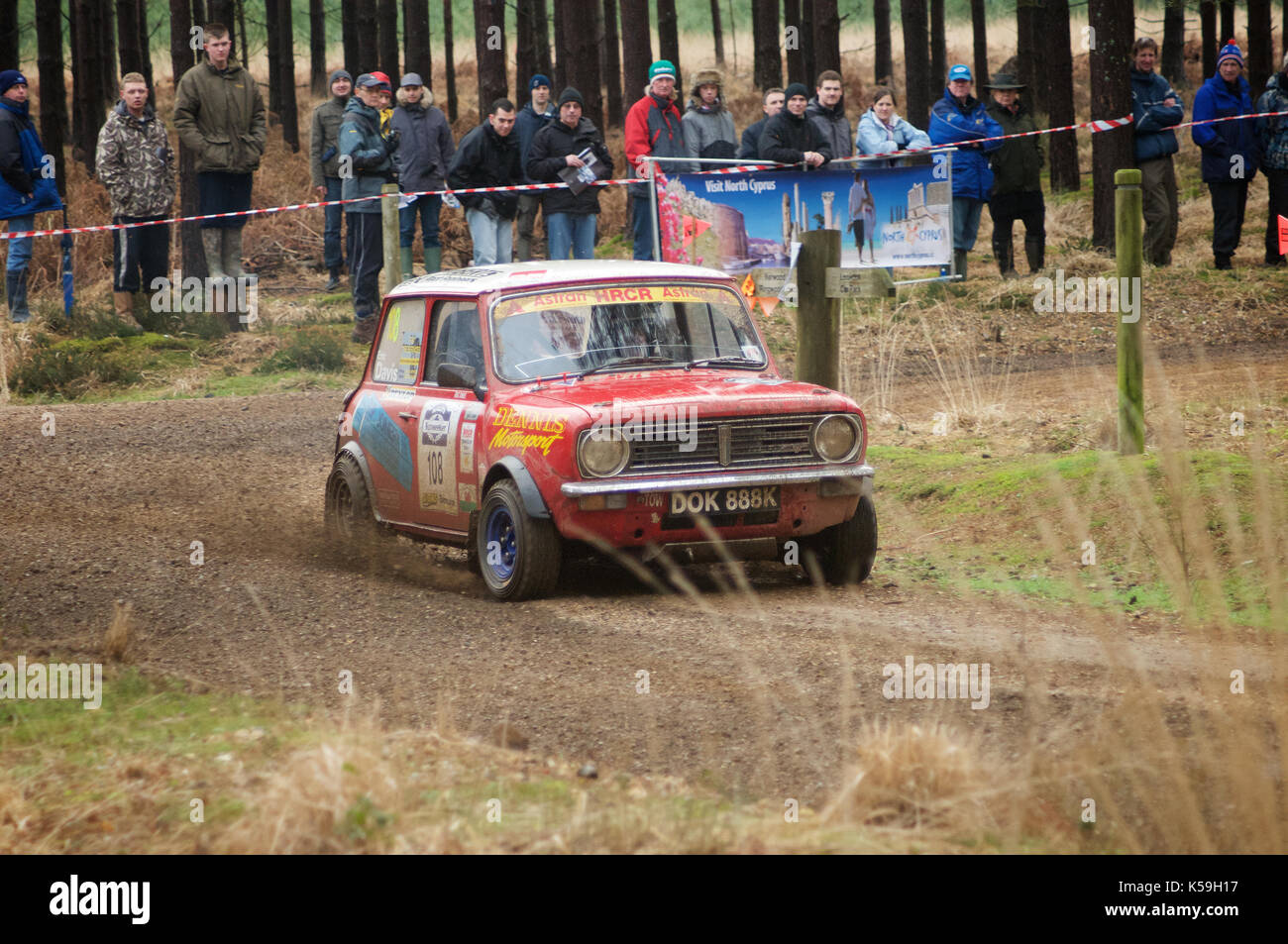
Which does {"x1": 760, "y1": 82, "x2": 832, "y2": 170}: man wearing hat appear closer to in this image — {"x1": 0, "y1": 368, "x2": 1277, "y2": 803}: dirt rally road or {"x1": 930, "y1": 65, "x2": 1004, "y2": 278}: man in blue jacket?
{"x1": 930, "y1": 65, "x2": 1004, "y2": 278}: man in blue jacket

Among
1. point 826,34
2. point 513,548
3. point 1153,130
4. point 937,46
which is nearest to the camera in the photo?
point 513,548

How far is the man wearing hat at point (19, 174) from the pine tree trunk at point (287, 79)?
22.9 m

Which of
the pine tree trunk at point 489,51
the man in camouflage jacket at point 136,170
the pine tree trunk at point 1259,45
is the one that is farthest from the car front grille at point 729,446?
the pine tree trunk at point 1259,45

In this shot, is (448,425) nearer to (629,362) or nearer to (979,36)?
(629,362)

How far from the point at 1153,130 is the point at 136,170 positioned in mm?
12052

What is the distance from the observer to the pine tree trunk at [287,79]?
42.0m

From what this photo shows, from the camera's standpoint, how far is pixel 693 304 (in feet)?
30.2

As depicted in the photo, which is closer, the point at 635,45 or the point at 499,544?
the point at 499,544

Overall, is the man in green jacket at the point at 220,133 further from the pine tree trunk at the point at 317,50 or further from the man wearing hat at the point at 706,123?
the pine tree trunk at the point at 317,50

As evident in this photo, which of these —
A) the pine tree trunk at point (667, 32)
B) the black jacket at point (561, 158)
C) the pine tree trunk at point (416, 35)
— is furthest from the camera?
the pine tree trunk at point (667, 32)

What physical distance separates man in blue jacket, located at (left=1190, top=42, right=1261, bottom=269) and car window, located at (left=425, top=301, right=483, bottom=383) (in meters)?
12.5

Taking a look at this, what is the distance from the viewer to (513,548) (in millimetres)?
8320

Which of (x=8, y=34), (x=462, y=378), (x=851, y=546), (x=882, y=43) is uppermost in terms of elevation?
(x=882, y=43)

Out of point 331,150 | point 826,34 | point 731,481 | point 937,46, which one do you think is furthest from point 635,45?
point 731,481
